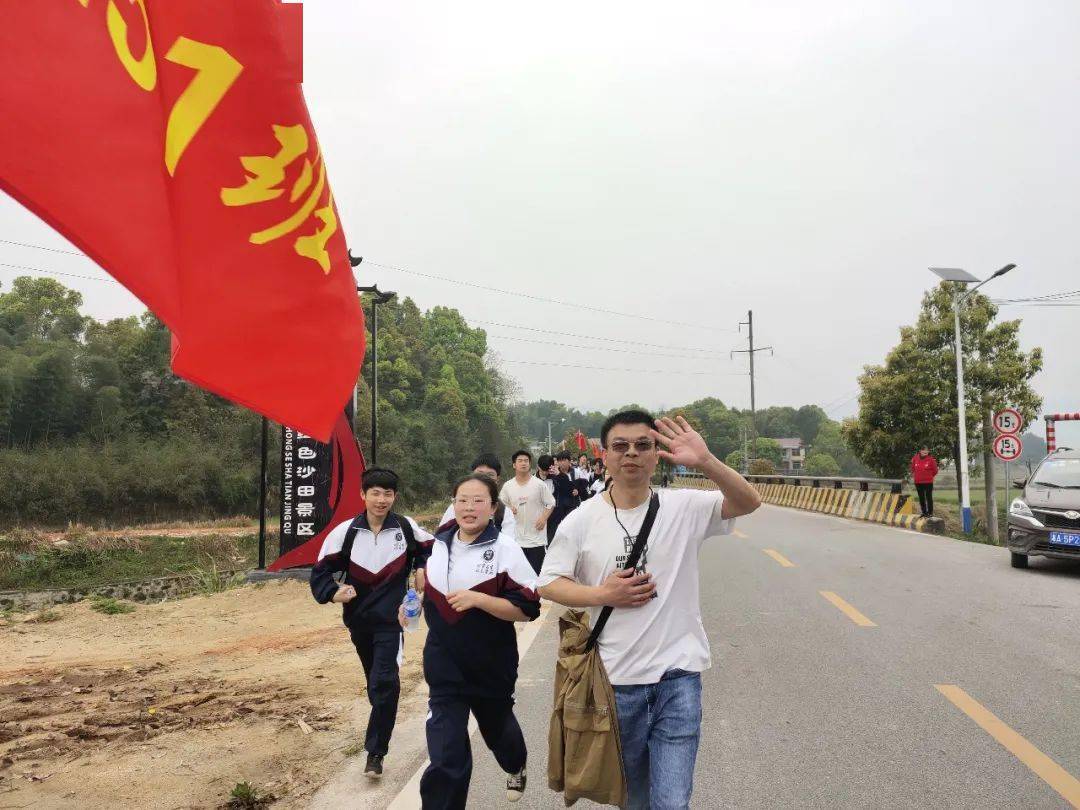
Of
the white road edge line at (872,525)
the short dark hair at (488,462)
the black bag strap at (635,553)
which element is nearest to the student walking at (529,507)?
the short dark hair at (488,462)

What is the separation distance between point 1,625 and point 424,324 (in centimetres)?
6911

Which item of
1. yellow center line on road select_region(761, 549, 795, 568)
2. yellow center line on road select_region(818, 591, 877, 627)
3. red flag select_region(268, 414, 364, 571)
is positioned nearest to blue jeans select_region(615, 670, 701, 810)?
yellow center line on road select_region(818, 591, 877, 627)

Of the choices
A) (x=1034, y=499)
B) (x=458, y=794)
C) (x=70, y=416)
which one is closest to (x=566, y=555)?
(x=458, y=794)

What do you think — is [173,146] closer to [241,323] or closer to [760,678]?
[241,323]

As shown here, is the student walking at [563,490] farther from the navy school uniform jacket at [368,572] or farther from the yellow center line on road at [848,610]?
the navy school uniform jacket at [368,572]

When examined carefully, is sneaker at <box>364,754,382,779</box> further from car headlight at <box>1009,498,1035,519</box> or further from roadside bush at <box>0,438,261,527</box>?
roadside bush at <box>0,438,261,527</box>

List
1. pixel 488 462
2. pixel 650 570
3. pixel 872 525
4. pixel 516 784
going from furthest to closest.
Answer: pixel 872 525, pixel 488 462, pixel 516 784, pixel 650 570

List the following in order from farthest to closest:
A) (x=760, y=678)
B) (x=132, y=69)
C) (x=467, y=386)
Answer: (x=467, y=386)
(x=760, y=678)
(x=132, y=69)

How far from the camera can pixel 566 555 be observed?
11.3ft

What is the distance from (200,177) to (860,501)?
78.5 feet

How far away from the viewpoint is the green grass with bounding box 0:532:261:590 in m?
26.4

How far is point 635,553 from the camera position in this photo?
11.0 ft

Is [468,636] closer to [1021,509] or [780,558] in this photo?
[780,558]

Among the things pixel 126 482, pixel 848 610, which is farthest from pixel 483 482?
Answer: pixel 126 482
